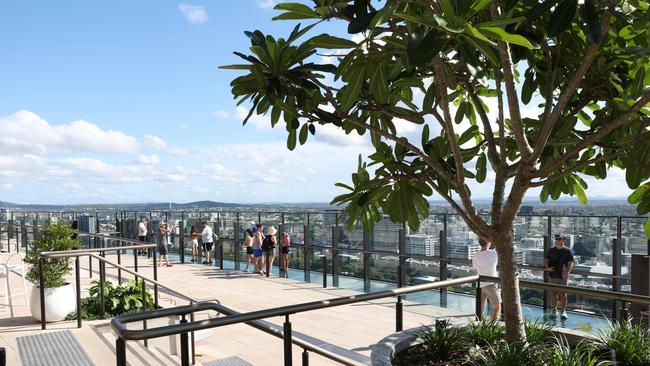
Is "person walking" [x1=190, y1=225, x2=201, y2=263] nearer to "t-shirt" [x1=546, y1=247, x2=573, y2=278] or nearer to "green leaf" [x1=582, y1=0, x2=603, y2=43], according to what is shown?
"t-shirt" [x1=546, y1=247, x2=573, y2=278]

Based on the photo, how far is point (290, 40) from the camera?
212 cm

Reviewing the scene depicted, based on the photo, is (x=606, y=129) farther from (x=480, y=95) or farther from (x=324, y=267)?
(x=324, y=267)

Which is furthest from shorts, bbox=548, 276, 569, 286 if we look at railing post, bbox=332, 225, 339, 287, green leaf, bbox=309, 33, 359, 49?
green leaf, bbox=309, 33, 359, 49

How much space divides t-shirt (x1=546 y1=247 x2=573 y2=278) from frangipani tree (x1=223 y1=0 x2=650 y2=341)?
4.48 meters

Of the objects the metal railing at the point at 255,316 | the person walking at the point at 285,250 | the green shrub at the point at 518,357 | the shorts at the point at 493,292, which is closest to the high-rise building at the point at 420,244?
the shorts at the point at 493,292

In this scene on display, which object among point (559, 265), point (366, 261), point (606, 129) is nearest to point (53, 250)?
point (366, 261)

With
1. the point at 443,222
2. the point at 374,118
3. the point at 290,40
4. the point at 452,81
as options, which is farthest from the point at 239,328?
the point at 290,40

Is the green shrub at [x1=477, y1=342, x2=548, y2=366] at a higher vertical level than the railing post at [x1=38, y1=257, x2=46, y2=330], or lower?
higher

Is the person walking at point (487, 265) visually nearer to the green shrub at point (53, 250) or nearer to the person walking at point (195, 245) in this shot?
the green shrub at point (53, 250)

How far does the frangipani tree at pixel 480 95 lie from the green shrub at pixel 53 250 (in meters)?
4.69

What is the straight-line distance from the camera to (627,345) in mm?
2838

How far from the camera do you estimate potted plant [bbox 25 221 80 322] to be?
6.09 meters

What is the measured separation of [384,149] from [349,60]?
931 mm

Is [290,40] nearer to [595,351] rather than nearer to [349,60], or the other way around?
[349,60]
